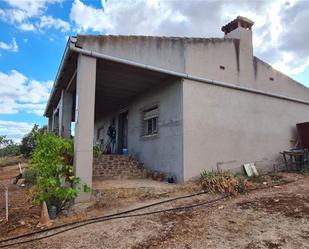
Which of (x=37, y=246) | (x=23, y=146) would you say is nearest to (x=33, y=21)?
(x=37, y=246)

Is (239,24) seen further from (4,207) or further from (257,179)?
(4,207)

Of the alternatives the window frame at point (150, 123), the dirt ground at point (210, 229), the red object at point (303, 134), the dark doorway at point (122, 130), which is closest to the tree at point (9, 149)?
the dark doorway at point (122, 130)

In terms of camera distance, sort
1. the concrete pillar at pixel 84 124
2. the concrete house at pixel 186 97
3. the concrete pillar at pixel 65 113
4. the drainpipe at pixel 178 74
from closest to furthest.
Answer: the concrete pillar at pixel 84 124, the drainpipe at pixel 178 74, the concrete house at pixel 186 97, the concrete pillar at pixel 65 113

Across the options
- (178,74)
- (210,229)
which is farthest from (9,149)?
(210,229)

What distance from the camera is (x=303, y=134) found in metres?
11.6

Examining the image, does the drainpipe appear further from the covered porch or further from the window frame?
the window frame

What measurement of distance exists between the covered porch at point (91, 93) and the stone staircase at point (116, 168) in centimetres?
189

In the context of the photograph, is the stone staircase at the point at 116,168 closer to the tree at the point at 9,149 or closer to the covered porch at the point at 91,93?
the covered porch at the point at 91,93

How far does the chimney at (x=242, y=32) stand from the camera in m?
10.8

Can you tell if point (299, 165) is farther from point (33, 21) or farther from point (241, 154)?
point (33, 21)

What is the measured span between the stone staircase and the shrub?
3077mm

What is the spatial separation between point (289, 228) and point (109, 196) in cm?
424

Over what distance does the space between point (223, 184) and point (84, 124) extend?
426 centimetres

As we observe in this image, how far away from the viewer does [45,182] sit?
6.04 metres
